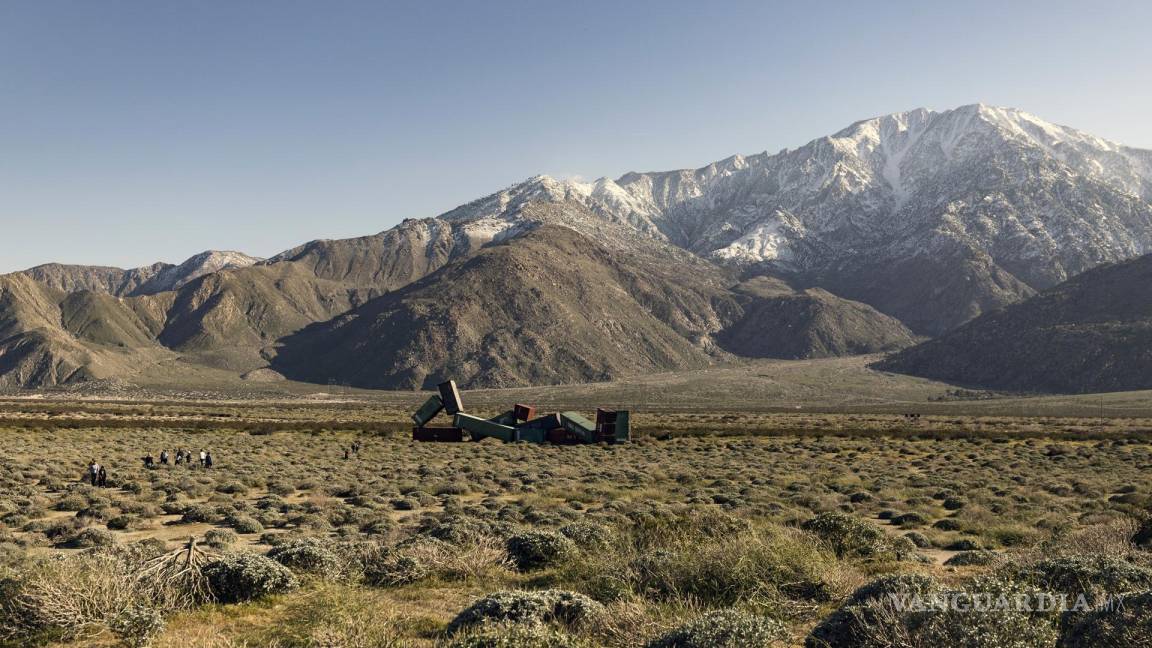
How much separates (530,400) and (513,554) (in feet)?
452

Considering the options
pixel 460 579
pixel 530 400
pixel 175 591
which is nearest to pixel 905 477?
pixel 460 579

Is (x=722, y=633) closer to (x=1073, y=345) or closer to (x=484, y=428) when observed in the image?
(x=484, y=428)

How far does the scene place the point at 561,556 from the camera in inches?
545

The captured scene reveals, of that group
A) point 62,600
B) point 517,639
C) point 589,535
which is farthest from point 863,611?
point 62,600

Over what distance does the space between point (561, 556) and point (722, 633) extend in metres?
6.92

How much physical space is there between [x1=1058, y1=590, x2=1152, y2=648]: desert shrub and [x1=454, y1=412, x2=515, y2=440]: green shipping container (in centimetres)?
5083

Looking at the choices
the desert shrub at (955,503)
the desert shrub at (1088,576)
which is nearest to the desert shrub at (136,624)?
the desert shrub at (1088,576)

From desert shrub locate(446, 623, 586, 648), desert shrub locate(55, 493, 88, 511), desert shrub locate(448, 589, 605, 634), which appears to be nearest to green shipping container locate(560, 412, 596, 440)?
desert shrub locate(55, 493, 88, 511)

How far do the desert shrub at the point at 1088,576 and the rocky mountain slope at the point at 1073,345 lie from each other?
189538 mm

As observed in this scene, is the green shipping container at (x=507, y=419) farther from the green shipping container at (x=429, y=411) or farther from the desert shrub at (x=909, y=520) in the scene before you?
the desert shrub at (x=909, y=520)

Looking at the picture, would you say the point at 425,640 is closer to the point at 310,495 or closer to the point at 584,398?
the point at 310,495

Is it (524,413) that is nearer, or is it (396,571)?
(396,571)

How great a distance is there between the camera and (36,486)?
93.4 feet

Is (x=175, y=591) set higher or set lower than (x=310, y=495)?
higher
